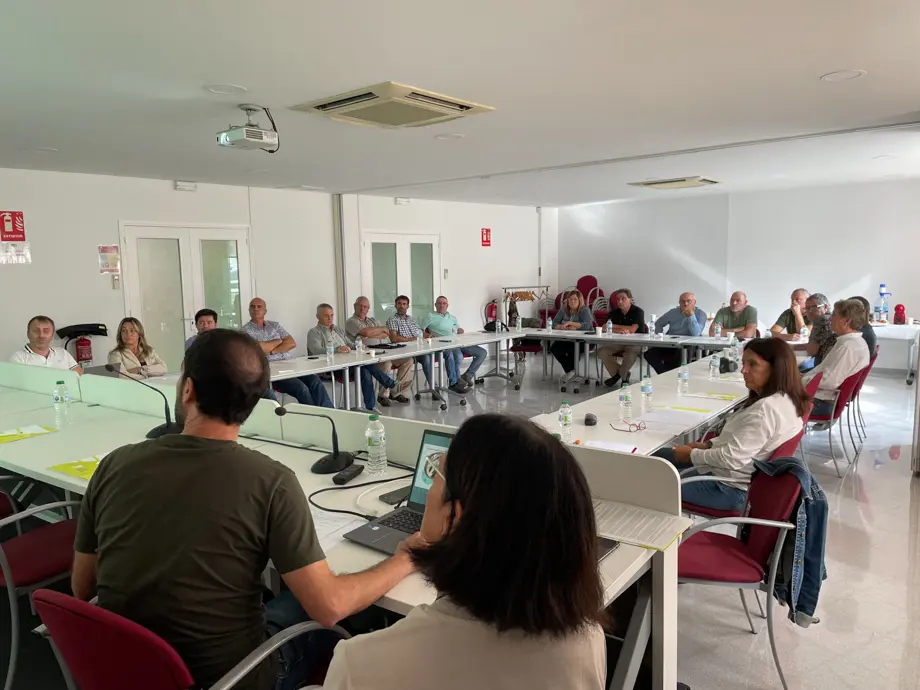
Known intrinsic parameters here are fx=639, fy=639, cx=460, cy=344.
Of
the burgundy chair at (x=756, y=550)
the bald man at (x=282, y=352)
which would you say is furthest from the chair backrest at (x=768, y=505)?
the bald man at (x=282, y=352)

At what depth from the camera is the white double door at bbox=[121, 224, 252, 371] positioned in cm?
629

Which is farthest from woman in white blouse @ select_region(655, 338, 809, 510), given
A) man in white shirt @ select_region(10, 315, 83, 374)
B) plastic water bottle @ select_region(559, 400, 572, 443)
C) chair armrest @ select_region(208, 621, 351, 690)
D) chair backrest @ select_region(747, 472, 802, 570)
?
man in white shirt @ select_region(10, 315, 83, 374)

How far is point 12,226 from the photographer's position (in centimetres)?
542

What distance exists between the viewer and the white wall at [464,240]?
818cm

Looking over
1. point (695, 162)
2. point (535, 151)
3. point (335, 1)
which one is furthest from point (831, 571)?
point (695, 162)

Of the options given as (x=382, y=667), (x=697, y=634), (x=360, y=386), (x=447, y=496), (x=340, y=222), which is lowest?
(x=697, y=634)

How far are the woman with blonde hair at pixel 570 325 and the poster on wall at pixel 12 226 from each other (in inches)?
220

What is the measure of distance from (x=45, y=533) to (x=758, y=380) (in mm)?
2967

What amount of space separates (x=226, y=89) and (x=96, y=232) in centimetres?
353

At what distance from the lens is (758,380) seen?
2.77 m

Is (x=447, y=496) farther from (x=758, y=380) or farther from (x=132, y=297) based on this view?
(x=132, y=297)

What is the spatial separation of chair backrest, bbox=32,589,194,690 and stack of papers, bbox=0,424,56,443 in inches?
87.3

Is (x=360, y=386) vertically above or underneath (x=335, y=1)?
underneath

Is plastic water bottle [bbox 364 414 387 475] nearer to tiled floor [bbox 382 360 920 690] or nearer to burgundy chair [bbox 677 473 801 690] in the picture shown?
burgundy chair [bbox 677 473 801 690]
